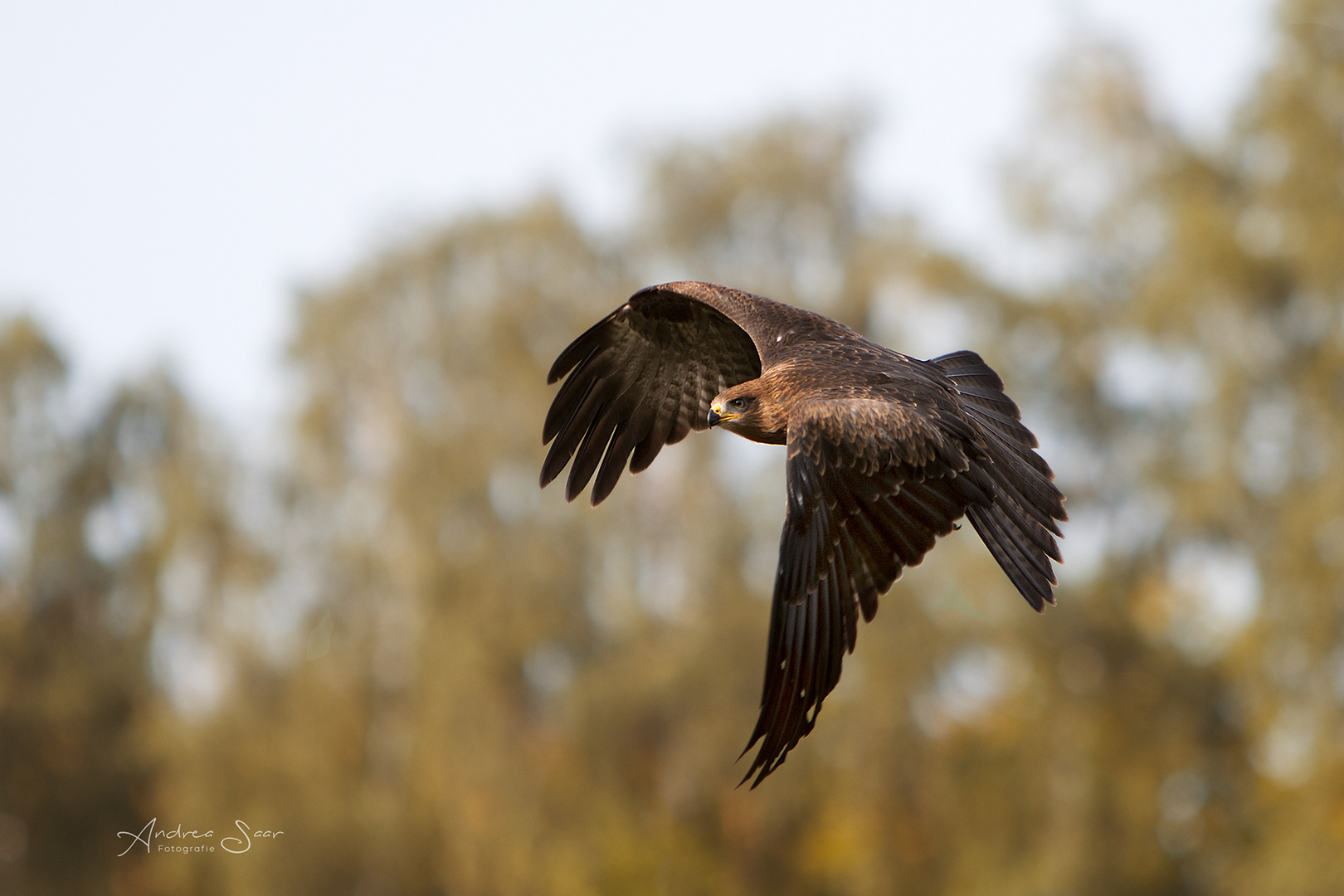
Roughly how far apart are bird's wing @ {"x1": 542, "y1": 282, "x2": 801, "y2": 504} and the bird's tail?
145cm

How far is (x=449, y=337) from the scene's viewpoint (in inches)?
1007

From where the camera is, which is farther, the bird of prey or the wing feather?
the wing feather

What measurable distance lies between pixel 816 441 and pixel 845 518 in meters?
0.34

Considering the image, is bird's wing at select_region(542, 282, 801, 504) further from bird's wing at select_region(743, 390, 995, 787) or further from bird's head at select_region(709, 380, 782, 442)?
bird's wing at select_region(743, 390, 995, 787)

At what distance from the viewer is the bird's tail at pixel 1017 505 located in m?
A: 6.12

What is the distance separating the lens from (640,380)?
839 centimetres

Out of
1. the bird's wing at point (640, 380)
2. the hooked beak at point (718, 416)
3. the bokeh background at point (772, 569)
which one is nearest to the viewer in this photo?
the hooked beak at point (718, 416)

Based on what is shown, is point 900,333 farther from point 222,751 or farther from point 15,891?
point 15,891

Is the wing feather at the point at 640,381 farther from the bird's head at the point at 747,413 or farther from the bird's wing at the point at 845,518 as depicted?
the bird's wing at the point at 845,518

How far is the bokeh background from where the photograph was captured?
780 inches

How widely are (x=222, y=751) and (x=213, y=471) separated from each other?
19.4 ft
